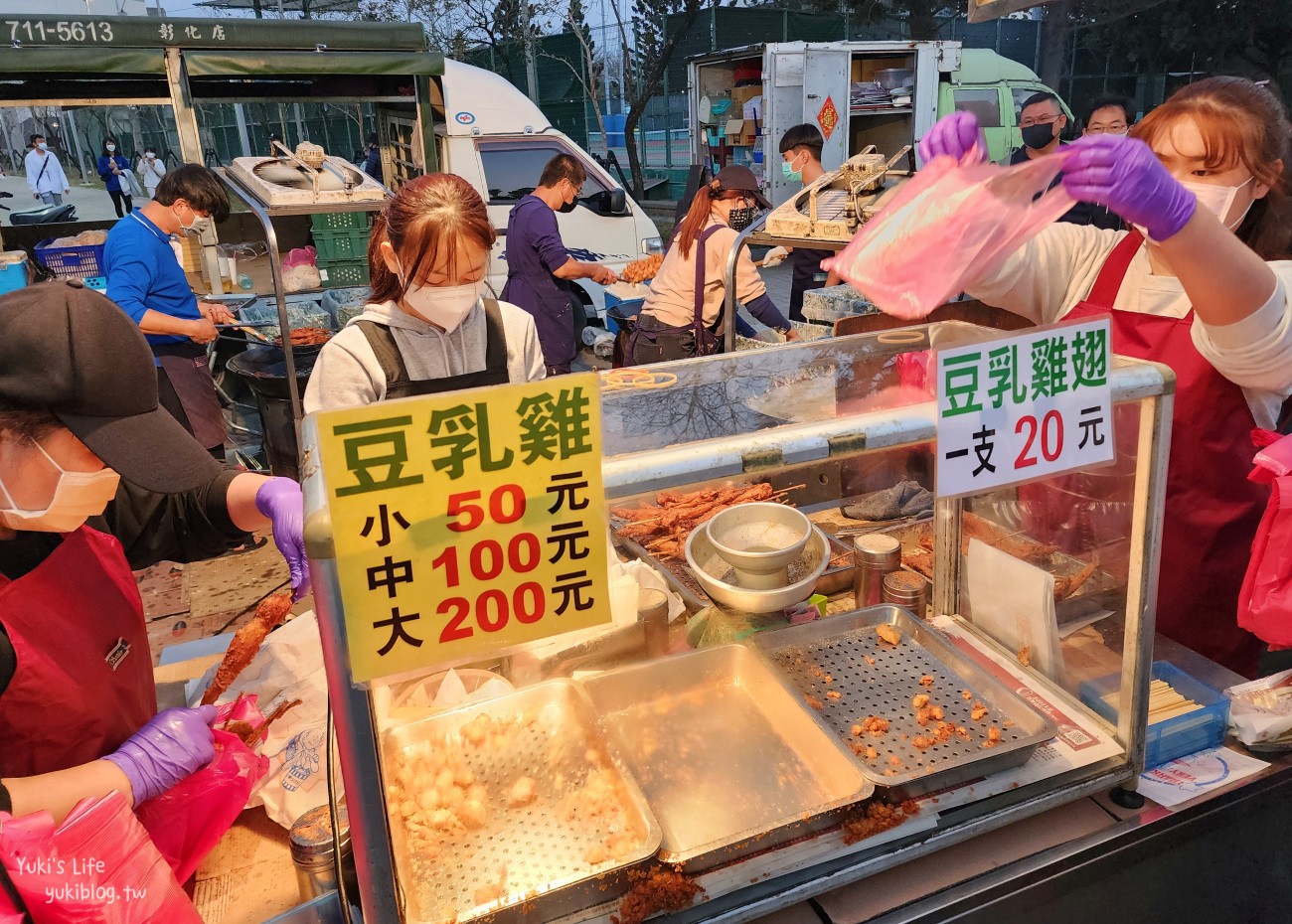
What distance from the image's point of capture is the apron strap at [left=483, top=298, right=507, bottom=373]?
2.48 metres

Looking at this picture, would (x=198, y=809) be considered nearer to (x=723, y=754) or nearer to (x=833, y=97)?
(x=723, y=754)

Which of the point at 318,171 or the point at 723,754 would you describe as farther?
the point at 318,171

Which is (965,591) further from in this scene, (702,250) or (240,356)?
(240,356)

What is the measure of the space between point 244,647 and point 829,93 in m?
10.9

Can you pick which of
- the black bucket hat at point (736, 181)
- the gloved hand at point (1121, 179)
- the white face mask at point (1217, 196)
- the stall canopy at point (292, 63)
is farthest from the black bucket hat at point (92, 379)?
the stall canopy at point (292, 63)

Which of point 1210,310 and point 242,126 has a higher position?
point 242,126

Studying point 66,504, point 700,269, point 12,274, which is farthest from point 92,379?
point 12,274

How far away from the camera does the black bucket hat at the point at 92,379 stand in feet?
4.00

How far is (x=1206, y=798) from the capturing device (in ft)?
4.39

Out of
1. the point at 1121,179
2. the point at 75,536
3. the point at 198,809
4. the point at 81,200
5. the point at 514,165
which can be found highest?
the point at 81,200

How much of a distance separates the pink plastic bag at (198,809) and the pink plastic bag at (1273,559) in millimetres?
1753

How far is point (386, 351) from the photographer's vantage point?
2305mm

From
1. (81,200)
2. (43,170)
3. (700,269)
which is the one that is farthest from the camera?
(81,200)

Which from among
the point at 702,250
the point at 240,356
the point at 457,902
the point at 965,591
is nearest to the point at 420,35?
the point at 240,356
